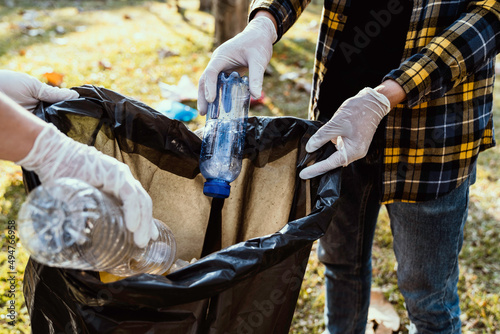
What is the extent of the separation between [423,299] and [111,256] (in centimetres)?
105

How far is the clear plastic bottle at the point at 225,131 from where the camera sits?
1.45 meters

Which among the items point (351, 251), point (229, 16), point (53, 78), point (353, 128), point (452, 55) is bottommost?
point (351, 251)

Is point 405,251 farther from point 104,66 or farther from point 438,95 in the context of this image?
point 104,66

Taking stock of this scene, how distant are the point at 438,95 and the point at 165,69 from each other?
3898 mm

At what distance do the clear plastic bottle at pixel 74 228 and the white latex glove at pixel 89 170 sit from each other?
0.02 metres

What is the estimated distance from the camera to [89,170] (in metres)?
0.96

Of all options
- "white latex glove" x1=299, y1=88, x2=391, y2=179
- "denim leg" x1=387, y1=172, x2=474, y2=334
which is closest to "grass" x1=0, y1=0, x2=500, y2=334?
"denim leg" x1=387, y1=172, x2=474, y2=334

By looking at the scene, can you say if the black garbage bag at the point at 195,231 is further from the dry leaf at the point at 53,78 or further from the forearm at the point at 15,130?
the dry leaf at the point at 53,78

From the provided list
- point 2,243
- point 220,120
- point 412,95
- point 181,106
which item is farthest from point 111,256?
point 181,106

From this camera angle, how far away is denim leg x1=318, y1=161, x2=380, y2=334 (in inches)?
60.2

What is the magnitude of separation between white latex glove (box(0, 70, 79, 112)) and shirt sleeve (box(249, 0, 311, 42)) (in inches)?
28.9

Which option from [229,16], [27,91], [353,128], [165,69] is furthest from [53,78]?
[353,128]

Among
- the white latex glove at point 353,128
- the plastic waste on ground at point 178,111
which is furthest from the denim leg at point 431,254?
the plastic waste on ground at point 178,111

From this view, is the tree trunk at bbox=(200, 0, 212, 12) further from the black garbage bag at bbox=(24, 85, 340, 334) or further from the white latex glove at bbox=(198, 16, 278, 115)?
the black garbage bag at bbox=(24, 85, 340, 334)
